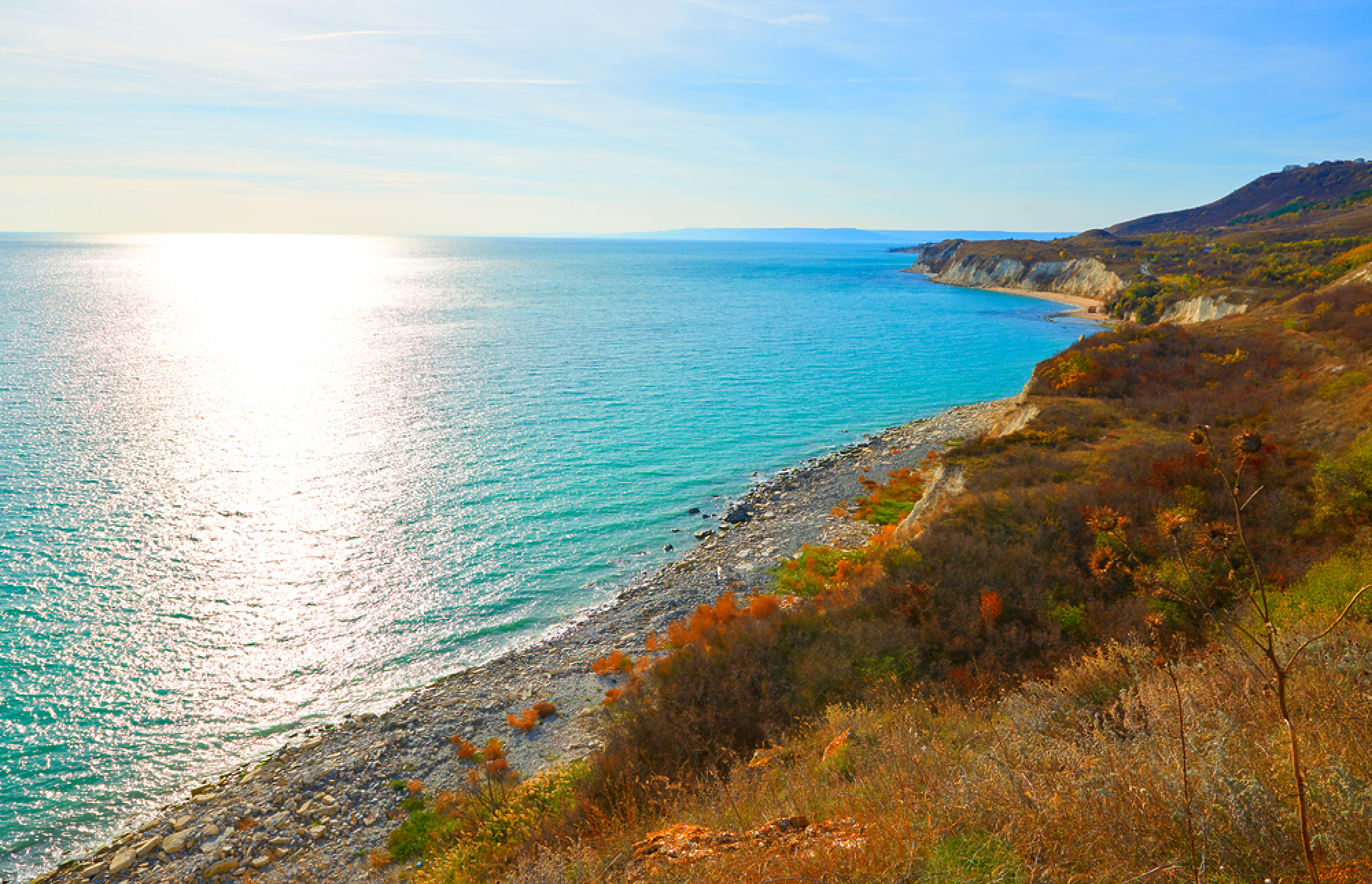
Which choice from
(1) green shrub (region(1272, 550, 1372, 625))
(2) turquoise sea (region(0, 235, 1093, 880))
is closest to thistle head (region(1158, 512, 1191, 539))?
(1) green shrub (region(1272, 550, 1372, 625))

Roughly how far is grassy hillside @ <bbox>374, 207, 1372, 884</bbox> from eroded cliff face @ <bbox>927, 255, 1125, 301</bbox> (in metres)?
96.0

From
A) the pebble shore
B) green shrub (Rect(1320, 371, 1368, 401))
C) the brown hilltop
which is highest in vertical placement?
the brown hilltop

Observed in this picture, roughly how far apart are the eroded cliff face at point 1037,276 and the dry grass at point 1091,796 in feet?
362

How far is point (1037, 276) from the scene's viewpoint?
128250mm

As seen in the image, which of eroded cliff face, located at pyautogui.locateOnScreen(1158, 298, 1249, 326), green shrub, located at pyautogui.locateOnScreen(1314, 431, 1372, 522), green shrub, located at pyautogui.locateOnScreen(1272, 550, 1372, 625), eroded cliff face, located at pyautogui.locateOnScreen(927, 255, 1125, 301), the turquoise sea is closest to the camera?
green shrub, located at pyautogui.locateOnScreen(1272, 550, 1372, 625)

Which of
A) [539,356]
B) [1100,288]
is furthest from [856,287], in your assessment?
[539,356]

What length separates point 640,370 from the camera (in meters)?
61.9

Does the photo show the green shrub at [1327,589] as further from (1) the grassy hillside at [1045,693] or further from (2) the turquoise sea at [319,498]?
(2) the turquoise sea at [319,498]

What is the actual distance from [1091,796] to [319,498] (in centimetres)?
3464

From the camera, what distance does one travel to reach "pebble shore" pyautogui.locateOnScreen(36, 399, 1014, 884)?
14.0 m

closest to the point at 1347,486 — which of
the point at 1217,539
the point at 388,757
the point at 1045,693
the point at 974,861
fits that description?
the point at 1045,693

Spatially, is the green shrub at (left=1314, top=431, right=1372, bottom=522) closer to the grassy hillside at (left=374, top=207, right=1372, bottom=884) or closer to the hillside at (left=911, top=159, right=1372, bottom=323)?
the grassy hillside at (left=374, top=207, right=1372, bottom=884)

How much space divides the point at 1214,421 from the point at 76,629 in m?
38.8

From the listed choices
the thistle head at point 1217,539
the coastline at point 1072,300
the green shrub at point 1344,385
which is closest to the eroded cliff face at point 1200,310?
the coastline at point 1072,300
